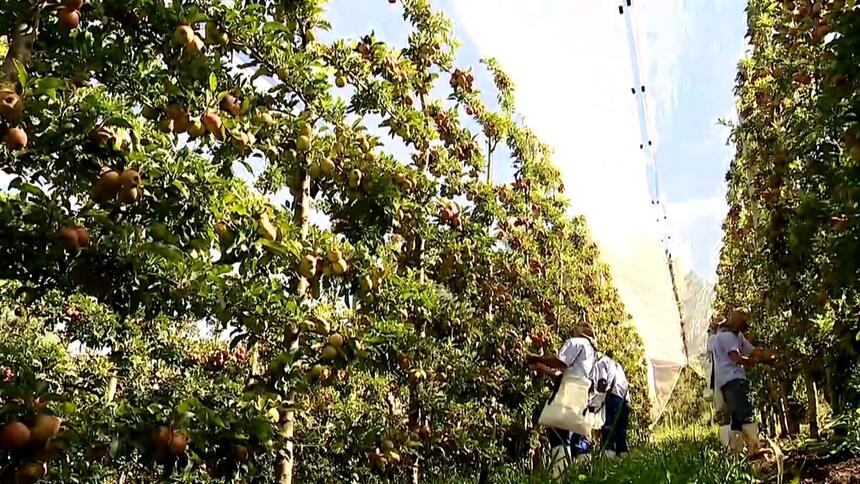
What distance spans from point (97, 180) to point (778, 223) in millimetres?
4027

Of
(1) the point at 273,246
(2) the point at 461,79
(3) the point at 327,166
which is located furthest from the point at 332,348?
(2) the point at 461,79

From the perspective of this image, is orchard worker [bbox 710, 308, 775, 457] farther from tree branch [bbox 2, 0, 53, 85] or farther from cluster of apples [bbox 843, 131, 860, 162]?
tree branch [bbox 2, 0, 53, 85]

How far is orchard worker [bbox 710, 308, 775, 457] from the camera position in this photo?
4.76 meters

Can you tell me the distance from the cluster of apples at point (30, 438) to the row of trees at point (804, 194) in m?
2.73

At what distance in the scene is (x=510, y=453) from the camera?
21.3ft

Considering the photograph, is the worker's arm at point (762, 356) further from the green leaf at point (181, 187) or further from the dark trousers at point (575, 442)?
the green leaf at point (181, 187)

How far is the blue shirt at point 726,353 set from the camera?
4.94 m

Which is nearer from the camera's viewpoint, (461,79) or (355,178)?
(355,178)

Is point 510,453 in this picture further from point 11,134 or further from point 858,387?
point 11,134

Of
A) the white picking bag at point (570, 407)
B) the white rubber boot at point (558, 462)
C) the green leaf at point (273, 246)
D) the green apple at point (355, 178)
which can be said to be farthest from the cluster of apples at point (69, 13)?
the white picking bag at point (570, 407)

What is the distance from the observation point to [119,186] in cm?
172

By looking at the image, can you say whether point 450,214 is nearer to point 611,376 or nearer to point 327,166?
point 327,166

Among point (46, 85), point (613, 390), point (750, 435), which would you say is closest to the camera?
point (46, 85)

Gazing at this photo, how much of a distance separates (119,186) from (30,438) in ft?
1.92
